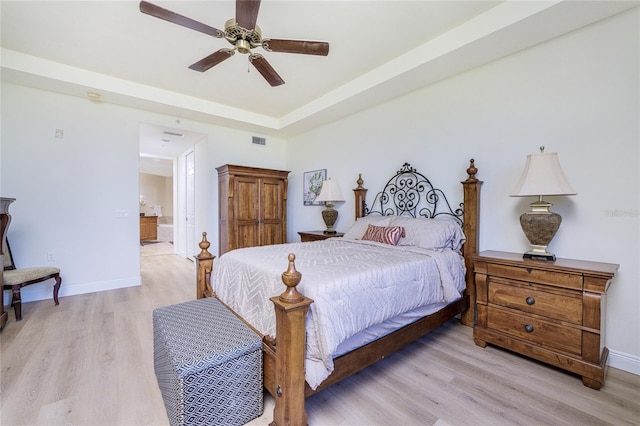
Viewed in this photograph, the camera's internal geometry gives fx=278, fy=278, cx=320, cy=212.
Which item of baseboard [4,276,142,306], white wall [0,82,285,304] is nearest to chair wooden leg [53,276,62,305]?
white wall [0,82,285,304]

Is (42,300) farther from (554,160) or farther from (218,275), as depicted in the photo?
(554,160)

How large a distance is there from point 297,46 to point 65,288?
4172 millimetres

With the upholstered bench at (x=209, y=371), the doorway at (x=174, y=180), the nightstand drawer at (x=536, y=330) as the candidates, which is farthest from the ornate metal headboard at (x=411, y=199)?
the doorway at (x=174, y=180)

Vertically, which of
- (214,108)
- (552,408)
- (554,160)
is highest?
(214,108)

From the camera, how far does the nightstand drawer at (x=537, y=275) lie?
1879mm

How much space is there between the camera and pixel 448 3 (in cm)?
221

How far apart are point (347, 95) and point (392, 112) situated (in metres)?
0.63

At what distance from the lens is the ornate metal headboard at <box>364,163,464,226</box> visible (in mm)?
3125

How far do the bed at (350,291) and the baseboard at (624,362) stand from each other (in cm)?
95

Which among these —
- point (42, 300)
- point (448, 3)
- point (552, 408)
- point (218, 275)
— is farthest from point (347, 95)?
point (42, 300)

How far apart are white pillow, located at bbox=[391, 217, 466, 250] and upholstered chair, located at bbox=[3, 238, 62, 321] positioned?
3905 mm

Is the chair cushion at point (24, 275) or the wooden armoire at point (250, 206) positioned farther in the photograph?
the wooden armoire at point (250, 206)

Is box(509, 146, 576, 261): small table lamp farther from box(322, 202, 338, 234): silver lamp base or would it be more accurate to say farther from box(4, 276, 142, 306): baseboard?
box(4, 276, 142, 306): baseboard

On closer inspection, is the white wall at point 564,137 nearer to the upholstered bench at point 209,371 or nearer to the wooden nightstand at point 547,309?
the wooden nightstand at point 547,309
